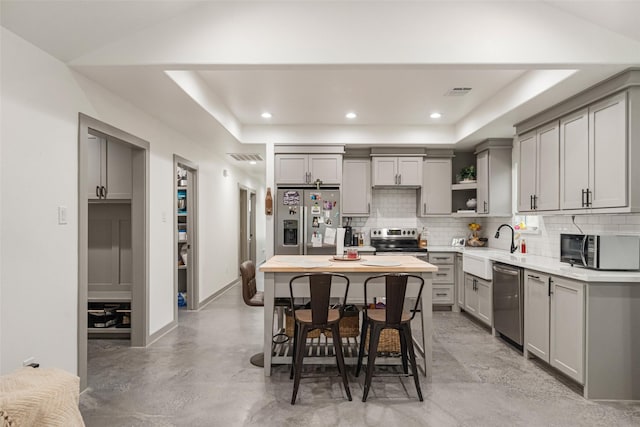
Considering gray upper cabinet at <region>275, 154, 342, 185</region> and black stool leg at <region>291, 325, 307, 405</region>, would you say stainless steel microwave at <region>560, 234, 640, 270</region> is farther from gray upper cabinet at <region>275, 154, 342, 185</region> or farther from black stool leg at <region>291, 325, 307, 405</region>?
gray upper cabinet at <region>275, 154, 342, 185</region>

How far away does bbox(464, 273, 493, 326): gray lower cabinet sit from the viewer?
13.8ft

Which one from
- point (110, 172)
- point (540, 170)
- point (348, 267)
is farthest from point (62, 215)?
point (540, 170)

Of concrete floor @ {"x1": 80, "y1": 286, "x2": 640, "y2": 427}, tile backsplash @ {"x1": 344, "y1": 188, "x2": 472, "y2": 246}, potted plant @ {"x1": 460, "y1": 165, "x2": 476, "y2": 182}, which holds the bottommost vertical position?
concrete floor @ {"x1": 80, "y1": 286, "x2": 640, "y2": 427}

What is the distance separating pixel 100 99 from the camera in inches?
116

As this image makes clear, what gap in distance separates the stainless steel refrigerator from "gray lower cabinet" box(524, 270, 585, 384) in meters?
2.67

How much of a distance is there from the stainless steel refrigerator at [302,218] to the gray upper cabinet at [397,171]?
0.85 meters

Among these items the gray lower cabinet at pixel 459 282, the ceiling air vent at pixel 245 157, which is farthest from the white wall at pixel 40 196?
the gray lower cabinet at pixel 459 282

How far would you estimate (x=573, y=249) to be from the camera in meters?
3.13

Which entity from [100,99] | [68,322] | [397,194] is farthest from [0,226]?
[397,194]

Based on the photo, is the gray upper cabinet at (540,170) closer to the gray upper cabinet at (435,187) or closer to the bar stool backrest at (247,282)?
the gray upper cabinet at (435,187)

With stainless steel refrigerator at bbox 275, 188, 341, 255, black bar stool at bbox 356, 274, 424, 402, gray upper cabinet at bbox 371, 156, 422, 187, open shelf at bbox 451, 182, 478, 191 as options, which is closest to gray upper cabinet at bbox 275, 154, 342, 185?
stainless steel refrigerator at bbox 275, 188, 341, 255

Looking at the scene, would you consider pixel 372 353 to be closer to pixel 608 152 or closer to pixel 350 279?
pixel 350 279

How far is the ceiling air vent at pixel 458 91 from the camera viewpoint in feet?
12.5

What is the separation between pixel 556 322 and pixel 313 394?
6.90 feet
